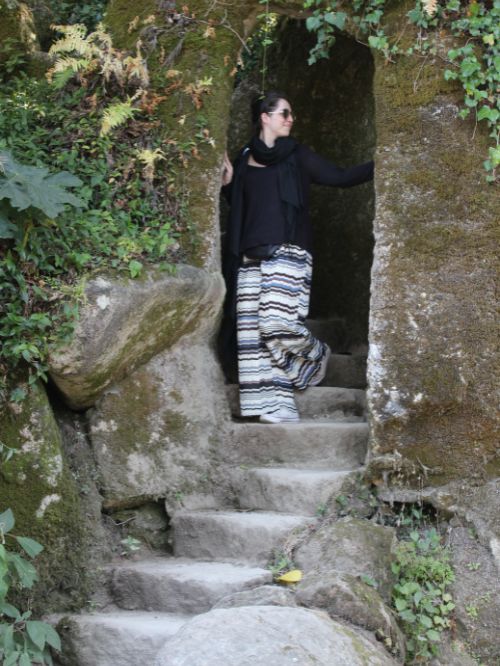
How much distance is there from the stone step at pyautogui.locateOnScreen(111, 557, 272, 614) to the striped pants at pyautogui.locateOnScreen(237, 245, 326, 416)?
1.35 metres

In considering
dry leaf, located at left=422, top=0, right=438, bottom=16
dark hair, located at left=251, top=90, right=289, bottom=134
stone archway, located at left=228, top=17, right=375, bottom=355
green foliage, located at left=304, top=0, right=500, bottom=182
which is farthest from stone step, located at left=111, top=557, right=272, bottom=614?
dry leaf, located at left=422, top=0, right=438, bottom=16

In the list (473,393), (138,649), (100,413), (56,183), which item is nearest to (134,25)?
(56,183)

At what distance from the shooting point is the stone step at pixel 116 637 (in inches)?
184

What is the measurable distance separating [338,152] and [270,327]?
225cm

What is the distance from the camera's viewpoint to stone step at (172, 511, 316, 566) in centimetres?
531

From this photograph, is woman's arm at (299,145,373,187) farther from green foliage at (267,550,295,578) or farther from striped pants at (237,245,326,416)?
green foliage at (267,550,295,578)

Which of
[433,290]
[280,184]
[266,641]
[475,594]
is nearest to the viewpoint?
[266,641]

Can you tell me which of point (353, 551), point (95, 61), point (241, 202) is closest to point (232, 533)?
point (353, 551)

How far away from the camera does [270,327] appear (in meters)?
6.27

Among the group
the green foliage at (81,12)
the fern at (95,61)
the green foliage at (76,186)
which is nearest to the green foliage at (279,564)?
the green foliage at (76,186)

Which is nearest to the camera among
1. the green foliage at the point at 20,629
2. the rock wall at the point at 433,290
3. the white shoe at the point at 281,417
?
the green foliage at the point at 20,629

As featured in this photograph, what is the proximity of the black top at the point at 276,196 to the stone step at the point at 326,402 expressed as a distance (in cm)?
99

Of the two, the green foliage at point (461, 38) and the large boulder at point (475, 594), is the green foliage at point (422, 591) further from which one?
the green foliage at point (461, 38)

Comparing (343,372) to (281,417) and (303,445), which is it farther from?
(303,445)
